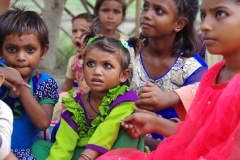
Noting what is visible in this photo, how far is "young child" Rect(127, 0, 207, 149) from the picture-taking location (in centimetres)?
262

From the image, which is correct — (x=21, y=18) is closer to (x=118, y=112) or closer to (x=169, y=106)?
(x=118, y=112)

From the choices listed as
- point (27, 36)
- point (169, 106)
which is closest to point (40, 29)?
point (27, 36)

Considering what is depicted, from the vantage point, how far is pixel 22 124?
96.8 inches

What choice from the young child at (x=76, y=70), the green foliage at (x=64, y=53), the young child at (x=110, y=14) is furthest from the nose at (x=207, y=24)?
the green foliage at (x=64, y=53)

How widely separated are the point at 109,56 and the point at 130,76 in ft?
1.11

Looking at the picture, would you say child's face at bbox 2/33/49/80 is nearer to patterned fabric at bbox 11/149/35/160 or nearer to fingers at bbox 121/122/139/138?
patterned fabric at bbox 11/149/35/160

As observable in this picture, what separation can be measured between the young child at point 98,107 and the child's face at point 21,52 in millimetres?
257

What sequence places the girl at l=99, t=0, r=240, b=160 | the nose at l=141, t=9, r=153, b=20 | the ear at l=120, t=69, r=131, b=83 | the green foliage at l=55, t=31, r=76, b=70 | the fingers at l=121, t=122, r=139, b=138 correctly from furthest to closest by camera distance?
1. the green foliage at l=55, t=31, r=76, b=70
2. the nose at l=141, t=9, r=153, b=20
3. the ear at l=120, t=69, r=131, b=83
4. the fingers at l=121, t=122, r=139, b=138
5. the girl at l=99, t=0, r=240, b=160

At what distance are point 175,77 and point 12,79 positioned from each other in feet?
3.02

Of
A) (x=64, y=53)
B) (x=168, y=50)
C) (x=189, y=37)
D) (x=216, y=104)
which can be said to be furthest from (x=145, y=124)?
(x=64, y=53)

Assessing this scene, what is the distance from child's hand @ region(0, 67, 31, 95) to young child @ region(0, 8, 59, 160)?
0.10 m

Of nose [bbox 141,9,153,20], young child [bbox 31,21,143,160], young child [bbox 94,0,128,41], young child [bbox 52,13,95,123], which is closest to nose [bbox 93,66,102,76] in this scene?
young child [bbox 31,21,143,160]

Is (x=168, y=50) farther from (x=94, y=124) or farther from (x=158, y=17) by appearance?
(x=94, y=124)

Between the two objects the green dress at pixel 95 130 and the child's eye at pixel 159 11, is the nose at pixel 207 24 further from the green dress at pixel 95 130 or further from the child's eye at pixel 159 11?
the child's eye at pixel 159 11
